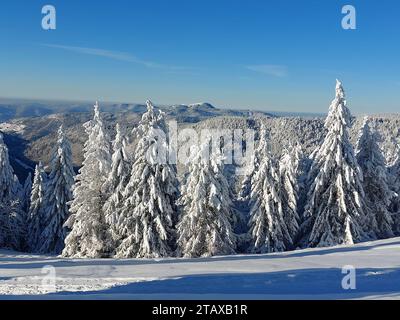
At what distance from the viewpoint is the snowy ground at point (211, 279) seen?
39.3ft

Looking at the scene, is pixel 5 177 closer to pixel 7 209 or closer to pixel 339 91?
pixel 7 209

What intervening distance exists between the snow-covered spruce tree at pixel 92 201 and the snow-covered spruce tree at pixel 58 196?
19.6 feet

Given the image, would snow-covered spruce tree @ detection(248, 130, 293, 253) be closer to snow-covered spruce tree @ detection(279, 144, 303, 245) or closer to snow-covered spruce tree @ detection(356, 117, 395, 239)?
snow-covered spruce tree @ detection(279, 144, 303, 245)

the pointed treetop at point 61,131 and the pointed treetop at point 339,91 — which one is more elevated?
the pointed treetop at point 339,91

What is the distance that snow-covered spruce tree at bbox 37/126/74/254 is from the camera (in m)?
36.9

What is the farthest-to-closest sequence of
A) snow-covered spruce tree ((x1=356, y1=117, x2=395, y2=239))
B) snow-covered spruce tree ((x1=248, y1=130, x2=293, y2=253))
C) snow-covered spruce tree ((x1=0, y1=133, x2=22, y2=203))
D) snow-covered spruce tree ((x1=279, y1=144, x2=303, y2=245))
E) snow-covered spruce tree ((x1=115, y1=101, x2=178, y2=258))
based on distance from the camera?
snow-covered spruce tree ((x1=0, y1=133, x2=22, y2=203)), snow-covered spruce tree ((x1=279, y1=144, x2=303, y2=245)), snow-covered spruce tree ((x1=356, y1=117, x2=395, y2=239)), snow-covered spruce tree ((x1=248, y1=130, x2=293, y2=253)), snow-covered spruce tree ((x1=115, y1=101, x2=178, y2=258))

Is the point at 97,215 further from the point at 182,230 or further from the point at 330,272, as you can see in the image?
the point at 330,272

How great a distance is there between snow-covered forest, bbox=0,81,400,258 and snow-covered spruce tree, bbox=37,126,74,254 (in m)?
5.83

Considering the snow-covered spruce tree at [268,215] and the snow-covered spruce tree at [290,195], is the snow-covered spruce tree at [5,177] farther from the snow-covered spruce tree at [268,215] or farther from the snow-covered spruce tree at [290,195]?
the snow-covered spruce tree at [290,195]

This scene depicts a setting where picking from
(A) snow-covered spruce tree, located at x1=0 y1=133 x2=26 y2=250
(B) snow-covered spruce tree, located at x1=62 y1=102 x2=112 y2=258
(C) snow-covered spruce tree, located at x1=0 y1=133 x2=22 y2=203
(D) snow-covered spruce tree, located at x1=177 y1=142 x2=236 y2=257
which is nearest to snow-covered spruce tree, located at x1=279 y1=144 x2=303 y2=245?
(D) snow-covered spruce tree, located at x1=177 y1=142 x2=236 y2=257

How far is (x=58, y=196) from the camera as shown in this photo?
37031mm

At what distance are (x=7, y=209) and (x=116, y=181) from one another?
46.2ft

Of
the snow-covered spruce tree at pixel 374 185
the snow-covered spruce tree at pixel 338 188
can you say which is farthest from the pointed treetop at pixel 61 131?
the snow-covered spruce tree at pixel 374 185

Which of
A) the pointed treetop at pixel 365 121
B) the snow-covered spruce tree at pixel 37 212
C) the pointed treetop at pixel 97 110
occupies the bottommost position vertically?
the snow-covered spruce tree at pixel 37 212
